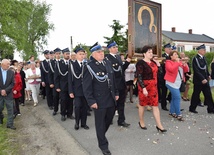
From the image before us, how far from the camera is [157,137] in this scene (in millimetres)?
5020

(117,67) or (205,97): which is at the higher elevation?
(117,67)

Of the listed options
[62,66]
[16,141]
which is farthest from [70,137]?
[62,66]

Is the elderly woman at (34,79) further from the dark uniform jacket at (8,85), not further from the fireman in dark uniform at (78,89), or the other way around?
the fireman in dark uniform at (78,89)

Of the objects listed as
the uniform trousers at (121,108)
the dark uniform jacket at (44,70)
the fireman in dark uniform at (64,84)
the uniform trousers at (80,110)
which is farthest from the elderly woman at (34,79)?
the uniform trousers at (121,108)

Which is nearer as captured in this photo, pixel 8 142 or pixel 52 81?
pixel 8 142


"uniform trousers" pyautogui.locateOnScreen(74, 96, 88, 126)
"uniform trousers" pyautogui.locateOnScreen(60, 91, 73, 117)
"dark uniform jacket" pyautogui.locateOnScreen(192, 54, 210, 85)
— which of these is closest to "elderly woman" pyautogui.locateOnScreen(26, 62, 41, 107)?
"uniform trousers" pyautogui.locateOnScreen(60, 91, 73, 117)

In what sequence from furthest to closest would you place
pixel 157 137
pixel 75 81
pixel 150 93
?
pixel 75 81 < pixel 150 93 < pixel 157 137

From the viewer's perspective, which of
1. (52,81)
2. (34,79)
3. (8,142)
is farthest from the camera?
(34,79)

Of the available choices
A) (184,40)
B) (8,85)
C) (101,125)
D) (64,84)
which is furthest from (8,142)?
(184,40)

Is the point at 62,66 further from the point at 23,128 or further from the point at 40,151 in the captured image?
the point at 40,151

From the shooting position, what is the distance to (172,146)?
14.7ft

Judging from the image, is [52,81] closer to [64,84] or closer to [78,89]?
[64,84]

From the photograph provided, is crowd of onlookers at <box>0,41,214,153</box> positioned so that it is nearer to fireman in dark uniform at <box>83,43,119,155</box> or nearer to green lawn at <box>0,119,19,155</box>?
fireman in dark uniform at <box>83,43,119,155</box>

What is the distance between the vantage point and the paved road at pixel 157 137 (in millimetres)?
4324
